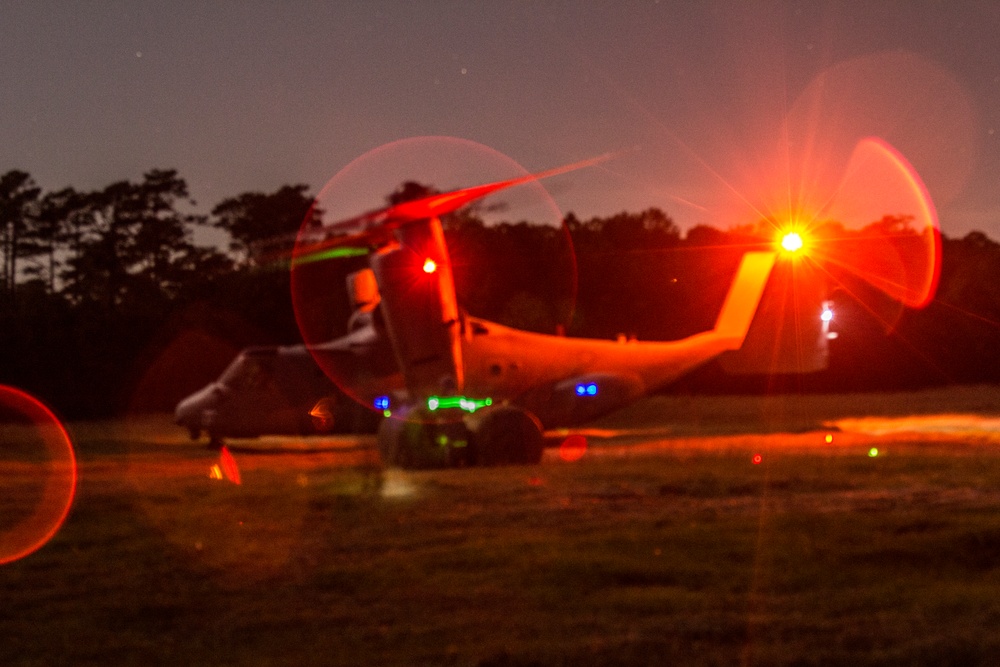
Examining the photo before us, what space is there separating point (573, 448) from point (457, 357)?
3868mm

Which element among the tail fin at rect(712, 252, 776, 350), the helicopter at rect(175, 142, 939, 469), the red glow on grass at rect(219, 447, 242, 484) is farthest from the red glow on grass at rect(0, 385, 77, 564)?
the tail fin at rect(712, 252, 776, 350)

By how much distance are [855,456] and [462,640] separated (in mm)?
11003

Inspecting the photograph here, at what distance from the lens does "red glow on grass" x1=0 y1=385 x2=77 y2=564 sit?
8.80m

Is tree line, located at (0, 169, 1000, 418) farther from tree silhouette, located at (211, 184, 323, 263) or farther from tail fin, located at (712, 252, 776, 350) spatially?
tail fin, located at (712, 252, 776, 350)

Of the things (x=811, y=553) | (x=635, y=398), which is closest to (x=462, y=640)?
(x=811, y=553)

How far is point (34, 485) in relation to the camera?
43.2 ft

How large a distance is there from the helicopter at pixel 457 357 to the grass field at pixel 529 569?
208cm

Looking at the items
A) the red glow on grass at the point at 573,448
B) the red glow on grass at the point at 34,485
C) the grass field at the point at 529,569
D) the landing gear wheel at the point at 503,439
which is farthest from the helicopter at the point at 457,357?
the red glow on grass at the point at 34,485

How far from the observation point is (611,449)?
1820 cm

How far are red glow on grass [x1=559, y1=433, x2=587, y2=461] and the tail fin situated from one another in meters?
4.02

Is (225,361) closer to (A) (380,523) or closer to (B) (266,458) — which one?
(B) (266,458)

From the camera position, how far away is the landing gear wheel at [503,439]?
1556cm

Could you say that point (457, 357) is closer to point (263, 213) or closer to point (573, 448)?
point (573, 448)

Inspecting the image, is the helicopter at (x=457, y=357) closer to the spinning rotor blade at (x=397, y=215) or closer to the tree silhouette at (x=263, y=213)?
the spinning rotor blade at (x=397, y=215)
